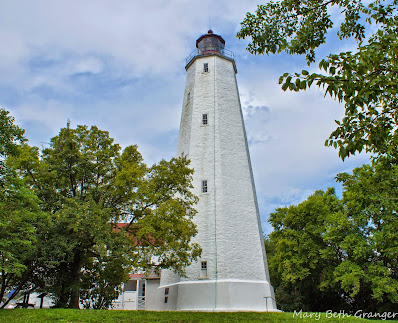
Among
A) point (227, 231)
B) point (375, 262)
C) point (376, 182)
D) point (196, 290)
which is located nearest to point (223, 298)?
point (196, 290)

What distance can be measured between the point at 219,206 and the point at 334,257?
11591 mm

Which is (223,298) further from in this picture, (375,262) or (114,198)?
(375,262)

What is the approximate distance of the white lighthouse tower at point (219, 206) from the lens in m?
17.8

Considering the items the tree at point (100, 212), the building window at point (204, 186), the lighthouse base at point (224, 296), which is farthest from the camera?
the building window at point (204, 186)

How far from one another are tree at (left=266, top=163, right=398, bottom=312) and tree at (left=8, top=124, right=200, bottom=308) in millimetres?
11625

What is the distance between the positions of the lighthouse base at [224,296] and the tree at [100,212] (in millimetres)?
1966

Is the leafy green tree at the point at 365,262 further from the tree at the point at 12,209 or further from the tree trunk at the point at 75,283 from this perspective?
the tree at the point at 12,209

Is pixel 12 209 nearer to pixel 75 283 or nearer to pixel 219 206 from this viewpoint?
pixel 75 283

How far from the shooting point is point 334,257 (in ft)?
83.1

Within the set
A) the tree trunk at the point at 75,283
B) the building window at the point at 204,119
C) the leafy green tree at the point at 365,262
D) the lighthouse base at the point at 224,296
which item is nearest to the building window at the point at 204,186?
the building window at the point at 204,119

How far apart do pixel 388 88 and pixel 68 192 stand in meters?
16.1

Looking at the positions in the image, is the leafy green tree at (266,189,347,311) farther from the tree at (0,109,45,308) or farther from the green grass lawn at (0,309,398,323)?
the tree at (0,109,45,308)

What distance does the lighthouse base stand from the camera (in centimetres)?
1722

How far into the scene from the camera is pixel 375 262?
76.2 ft
